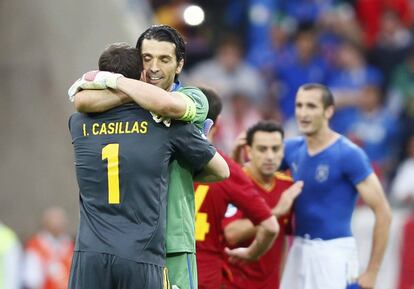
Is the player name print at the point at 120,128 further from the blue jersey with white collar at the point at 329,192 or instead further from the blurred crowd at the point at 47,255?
the blurred crowd at the point at 47,255

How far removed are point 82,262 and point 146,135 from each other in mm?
797

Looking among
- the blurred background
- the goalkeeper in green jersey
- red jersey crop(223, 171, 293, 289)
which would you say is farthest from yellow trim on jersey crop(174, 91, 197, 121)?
the blurred background

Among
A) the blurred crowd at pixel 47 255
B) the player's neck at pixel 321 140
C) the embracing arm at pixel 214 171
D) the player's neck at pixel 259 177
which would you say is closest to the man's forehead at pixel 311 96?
the player's neck at pixel 321 140

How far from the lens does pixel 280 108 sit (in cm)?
1583

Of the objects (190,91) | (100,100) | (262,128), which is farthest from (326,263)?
(100,100)

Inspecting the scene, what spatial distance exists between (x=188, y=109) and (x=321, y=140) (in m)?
2.81

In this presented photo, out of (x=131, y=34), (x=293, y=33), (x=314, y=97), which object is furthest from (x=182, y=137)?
(x=293, y=33)

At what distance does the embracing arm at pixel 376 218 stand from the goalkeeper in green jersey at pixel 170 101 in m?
2.36

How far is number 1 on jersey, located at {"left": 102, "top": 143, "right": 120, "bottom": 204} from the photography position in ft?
21.8

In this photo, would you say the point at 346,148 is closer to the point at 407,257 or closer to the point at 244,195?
the point at 244,195

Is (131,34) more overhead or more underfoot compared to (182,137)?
more overhead

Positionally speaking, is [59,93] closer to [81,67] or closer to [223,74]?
[81,67]

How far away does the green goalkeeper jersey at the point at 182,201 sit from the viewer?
6.84m

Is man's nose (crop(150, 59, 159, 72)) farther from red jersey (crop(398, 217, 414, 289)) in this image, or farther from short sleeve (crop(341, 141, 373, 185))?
red jersey (crop(398, 217, 414, 289))
